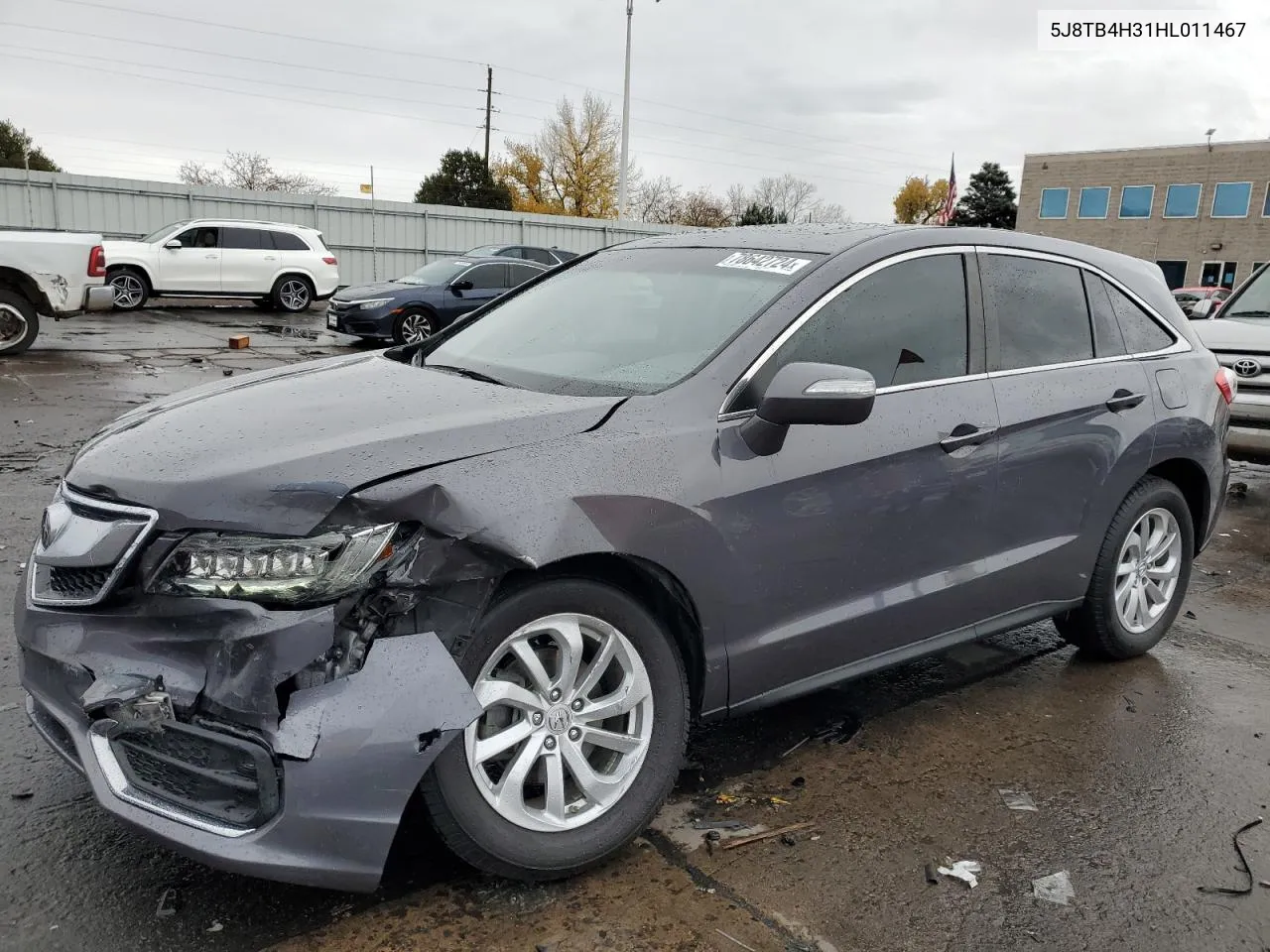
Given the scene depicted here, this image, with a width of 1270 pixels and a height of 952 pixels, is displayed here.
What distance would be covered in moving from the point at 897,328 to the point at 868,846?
5.49ft

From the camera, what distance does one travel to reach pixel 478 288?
16797 mm

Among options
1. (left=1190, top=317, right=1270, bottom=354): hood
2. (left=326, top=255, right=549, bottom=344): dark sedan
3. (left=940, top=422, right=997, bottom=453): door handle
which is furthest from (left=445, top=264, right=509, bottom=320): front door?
(left=940, top=422, right=997, bottom=453): door handle

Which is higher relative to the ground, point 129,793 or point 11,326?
point 11,326

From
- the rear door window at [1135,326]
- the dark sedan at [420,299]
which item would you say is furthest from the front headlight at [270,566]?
the dark sedan at [420,299]

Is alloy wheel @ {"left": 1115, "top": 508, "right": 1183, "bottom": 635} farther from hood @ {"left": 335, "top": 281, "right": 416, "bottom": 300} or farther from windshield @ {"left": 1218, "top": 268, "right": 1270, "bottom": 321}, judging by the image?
hood @ {"left": 335, "top": 281, "right": 416, "bottom": 300}

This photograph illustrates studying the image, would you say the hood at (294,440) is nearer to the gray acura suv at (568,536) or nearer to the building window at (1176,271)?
the gray acura suv at (568,536)

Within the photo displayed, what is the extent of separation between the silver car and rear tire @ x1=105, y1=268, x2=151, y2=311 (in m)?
18.1

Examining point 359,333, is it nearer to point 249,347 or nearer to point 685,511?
point 249,347

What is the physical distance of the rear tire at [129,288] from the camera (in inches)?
777

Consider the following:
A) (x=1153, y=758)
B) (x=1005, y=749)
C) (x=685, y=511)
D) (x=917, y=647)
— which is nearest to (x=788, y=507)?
(x=685, y=511)

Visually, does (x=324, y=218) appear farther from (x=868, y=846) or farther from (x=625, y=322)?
(x=868, y=846)

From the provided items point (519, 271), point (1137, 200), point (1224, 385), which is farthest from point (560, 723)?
point (1137, 200)

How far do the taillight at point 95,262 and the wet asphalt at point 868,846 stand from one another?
8779 millimetres

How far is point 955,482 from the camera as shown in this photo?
3.53 metres
